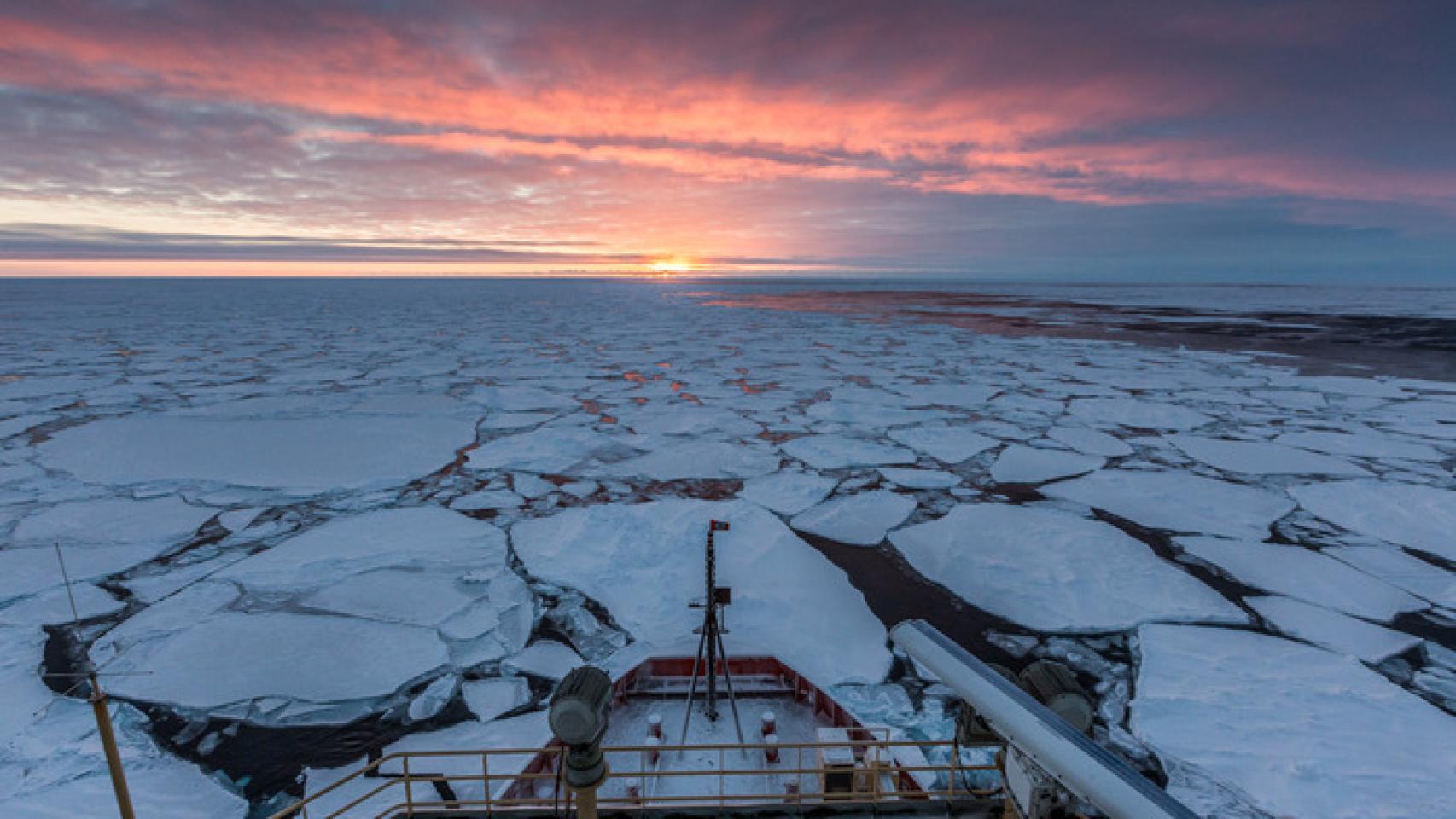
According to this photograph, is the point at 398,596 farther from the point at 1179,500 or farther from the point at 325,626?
the point at 1179,500

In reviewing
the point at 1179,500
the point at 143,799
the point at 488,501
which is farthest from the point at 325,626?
the point at 1179,500

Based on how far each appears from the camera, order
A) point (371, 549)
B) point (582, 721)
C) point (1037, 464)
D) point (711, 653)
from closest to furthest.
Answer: point (582, 721) → point (711, 653) → point (371, 549) → point (1037, 464)

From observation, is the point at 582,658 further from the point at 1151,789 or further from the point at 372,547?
the point at 1151,789

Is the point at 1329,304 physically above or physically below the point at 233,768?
above

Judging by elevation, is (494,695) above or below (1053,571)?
below

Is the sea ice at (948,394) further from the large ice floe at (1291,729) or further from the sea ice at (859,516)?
the large ice floe at (1291,729)

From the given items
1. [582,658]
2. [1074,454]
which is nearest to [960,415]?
[1074,454]

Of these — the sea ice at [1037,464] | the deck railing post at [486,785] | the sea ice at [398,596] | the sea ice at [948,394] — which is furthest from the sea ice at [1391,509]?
the sea ice at [398,596]
